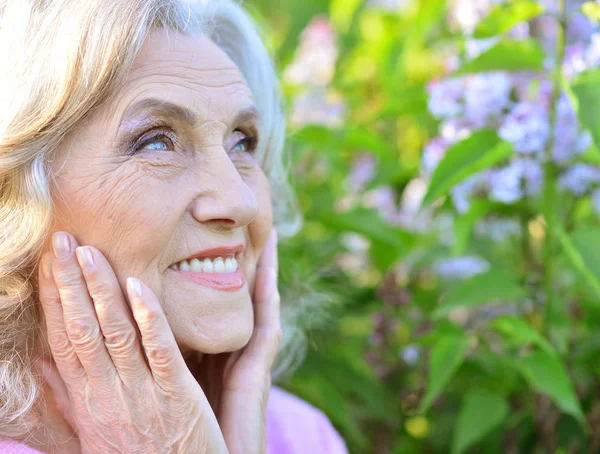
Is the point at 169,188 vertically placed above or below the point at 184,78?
below

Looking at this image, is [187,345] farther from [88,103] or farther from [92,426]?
[88,103]

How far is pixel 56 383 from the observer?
1435mm

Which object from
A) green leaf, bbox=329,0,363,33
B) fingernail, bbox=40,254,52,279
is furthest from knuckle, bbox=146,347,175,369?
green leaf, bbox=329,0,363,33

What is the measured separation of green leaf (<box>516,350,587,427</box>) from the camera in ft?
5.89

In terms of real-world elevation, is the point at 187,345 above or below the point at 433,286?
above

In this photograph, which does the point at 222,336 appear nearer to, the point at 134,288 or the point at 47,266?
the point at 134,288

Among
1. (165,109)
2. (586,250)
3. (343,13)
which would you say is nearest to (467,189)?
(586,250)

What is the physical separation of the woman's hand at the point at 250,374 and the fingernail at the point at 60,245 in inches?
18.8

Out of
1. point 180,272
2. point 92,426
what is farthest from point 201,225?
point 92,426

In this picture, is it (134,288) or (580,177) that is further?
(580,177)

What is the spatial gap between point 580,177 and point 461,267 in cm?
67

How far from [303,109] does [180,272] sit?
65.4 inches

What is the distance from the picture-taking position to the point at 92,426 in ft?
4.49

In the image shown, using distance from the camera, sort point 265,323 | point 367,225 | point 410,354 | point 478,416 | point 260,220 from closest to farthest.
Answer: point 260,220, point 265,323, point 478,416, point 367,225, point 410,354
